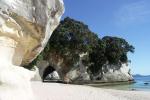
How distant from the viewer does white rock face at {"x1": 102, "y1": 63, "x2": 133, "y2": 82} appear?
7400 centimetres

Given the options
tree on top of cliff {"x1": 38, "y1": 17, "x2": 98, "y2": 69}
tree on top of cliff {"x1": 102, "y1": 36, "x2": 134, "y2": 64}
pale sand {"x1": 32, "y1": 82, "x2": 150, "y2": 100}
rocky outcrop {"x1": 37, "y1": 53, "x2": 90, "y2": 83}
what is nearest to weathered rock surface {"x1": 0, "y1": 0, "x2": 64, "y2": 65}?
pale sand {"x1": 32, "y1": 82, "x2": 150, "y2": 100}

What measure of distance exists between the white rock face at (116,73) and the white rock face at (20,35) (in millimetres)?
66705

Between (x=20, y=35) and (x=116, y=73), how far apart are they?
71.4 meters

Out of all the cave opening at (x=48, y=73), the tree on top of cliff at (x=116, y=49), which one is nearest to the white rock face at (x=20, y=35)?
the cave opening at (x=48, y=73)

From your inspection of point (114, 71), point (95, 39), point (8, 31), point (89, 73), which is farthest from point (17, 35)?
point (114, 71)

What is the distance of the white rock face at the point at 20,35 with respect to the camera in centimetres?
529

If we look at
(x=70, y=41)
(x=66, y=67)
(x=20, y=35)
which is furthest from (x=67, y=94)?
(x=66, y=67)

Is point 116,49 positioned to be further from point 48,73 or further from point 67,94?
point 67,94

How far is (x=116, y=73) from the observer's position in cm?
7644

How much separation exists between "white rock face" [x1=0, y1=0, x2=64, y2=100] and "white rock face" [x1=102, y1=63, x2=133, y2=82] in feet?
219

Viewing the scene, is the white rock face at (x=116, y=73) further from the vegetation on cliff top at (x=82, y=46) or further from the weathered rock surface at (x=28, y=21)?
the weathered rock surface at (x=28, y=21)

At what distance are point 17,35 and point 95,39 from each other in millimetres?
59856

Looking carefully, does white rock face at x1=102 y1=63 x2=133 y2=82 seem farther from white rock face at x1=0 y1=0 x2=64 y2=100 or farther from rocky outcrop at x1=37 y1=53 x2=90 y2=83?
white rock face at x1=0 y1=0 x2=64 y2=100

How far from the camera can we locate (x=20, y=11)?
5723 millimetres
